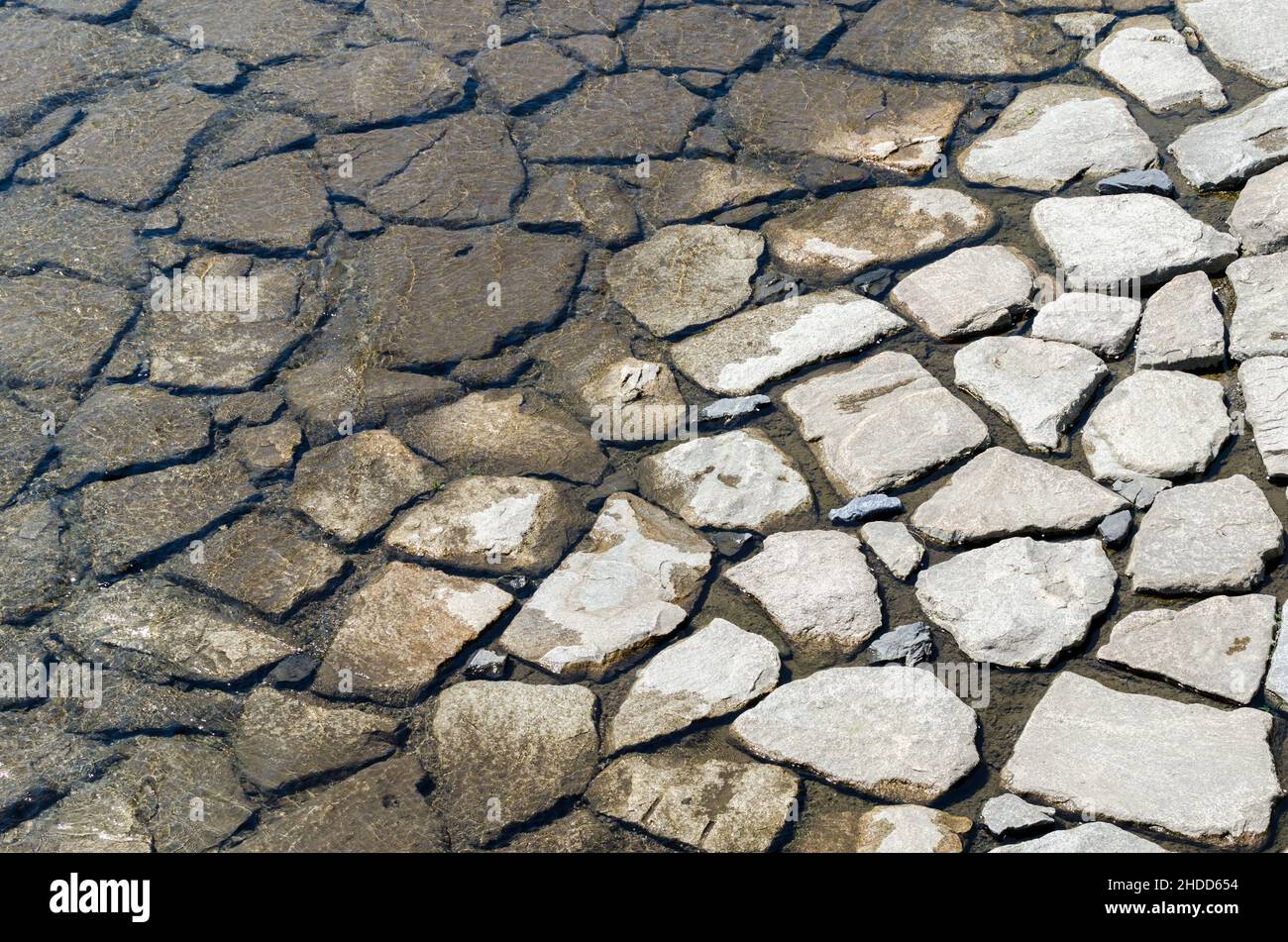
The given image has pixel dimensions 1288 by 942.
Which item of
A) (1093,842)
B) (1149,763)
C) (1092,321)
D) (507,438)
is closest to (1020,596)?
(1149,763)

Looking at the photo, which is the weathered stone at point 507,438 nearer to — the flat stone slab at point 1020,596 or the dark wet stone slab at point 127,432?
the dark wet stone slab at point 127,432

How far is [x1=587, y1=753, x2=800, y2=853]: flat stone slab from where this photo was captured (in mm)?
3008

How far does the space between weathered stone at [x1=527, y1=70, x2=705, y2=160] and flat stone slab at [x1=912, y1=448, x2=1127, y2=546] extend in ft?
7.29

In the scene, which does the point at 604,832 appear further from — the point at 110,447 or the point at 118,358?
the point at 118,358

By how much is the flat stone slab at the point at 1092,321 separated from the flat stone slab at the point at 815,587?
115 cm

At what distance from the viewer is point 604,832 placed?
3059mm

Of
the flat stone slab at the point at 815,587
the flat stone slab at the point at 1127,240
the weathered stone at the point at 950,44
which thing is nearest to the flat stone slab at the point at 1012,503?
the flat stone slab at the point at 815,587

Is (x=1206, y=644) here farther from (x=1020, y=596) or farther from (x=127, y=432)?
(x=127, y=432)

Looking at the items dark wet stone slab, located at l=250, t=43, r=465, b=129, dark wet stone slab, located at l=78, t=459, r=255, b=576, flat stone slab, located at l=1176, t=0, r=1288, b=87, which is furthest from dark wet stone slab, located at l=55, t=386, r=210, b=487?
flat stone slab, located at l=1176, t=0, r=1288, b=87

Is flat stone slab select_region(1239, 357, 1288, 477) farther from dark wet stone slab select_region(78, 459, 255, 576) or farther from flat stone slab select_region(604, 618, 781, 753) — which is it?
dark wet stone slab select_region(78, 459, 255, 576)

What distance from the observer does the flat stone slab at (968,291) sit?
422 centimetres

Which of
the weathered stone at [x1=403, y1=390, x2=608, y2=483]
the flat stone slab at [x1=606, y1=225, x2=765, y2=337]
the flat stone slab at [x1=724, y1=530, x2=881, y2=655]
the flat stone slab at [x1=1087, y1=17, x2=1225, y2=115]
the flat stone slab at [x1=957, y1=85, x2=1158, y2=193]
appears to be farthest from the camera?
the flat stone slab at [x1=1087, y1=17, x2=1225, y2=115]

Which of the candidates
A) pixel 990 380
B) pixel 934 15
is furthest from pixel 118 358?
pixel 934 15

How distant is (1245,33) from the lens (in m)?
5.24
